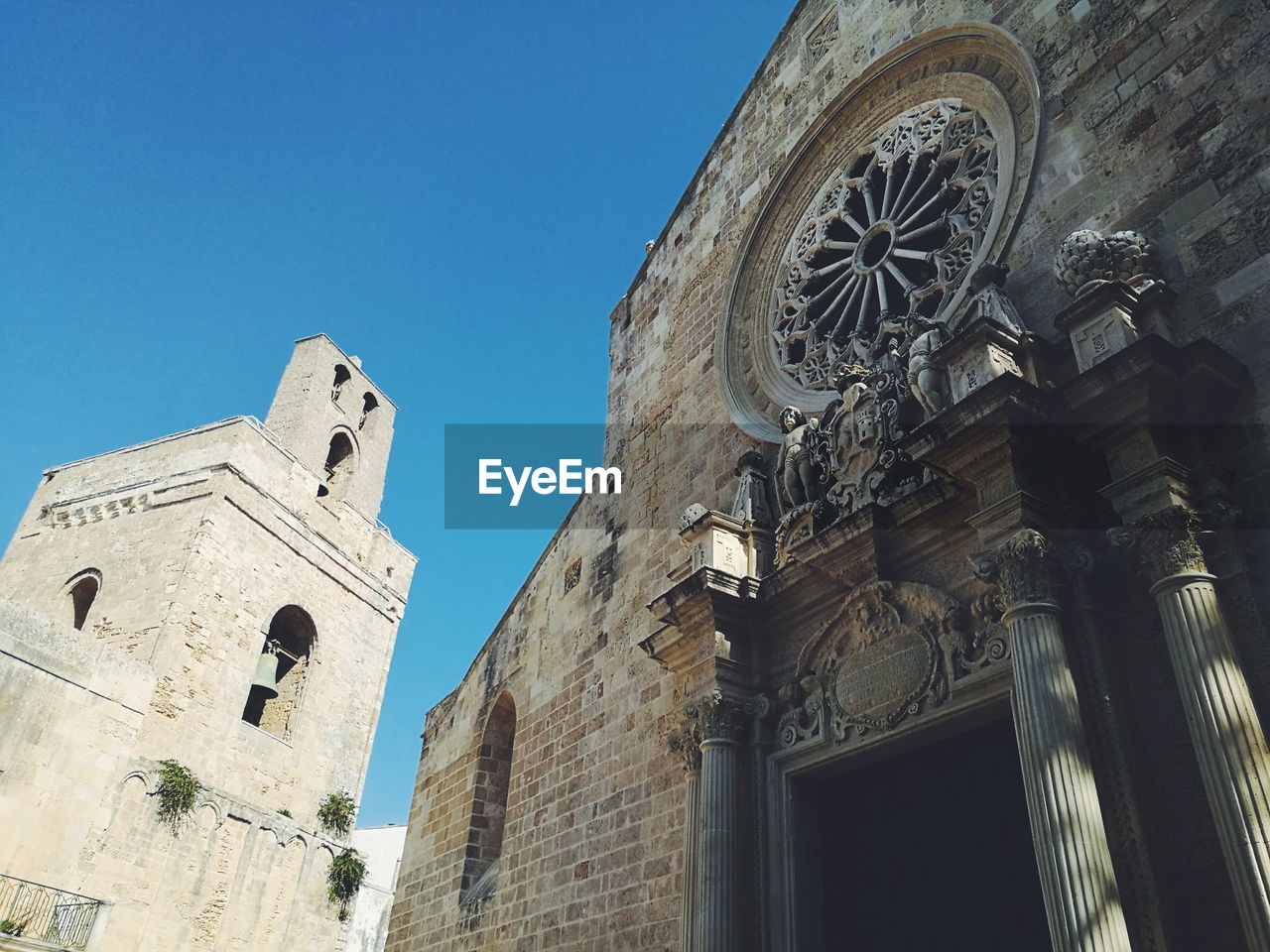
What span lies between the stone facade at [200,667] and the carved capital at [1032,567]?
47.7ft

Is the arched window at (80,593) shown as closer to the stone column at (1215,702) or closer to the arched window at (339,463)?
the arched window at (339,463)

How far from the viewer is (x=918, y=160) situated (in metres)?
8.21

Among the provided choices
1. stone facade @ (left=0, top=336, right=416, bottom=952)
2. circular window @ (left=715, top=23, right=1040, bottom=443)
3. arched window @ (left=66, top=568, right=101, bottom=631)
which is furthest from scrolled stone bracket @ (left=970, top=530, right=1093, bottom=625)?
arched window @ (left=66, top=568, right=101, bottom=631)

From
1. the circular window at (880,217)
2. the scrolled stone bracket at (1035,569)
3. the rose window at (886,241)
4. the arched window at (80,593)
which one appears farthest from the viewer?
the arched window at (80,593)

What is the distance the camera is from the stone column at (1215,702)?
139 inches

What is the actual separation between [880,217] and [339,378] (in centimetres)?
2052

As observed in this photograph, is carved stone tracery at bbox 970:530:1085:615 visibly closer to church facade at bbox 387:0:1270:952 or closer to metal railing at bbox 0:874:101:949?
church facade at bbox 387:0:1270:952

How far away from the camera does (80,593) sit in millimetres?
19500

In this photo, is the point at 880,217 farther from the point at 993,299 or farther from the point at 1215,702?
the point at 1215,702

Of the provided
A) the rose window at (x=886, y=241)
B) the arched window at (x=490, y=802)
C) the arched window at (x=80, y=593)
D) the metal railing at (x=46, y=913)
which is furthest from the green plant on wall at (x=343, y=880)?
the rose window at (x=886, y=241)

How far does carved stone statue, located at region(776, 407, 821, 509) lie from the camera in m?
6.96

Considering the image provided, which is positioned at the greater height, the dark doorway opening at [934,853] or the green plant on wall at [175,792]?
the green plant on wall at [175,792]

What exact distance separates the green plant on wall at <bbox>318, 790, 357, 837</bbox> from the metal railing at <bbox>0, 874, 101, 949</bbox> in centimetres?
602

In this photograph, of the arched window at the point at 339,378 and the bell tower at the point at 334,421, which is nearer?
the bell tower at the point at 334,421
